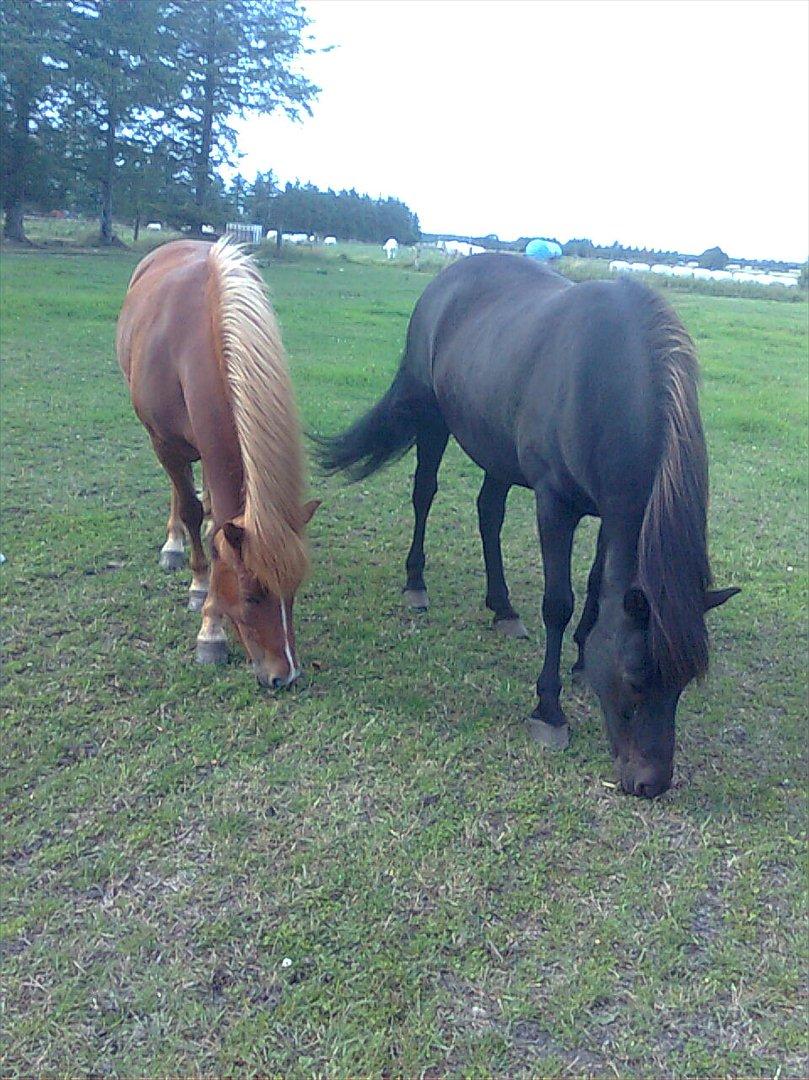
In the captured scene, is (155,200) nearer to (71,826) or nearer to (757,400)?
(757,400)

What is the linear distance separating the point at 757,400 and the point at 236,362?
28.4ft

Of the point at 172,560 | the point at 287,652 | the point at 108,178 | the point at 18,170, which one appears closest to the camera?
the point at 287,652

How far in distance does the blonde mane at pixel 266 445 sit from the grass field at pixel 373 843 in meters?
0.73

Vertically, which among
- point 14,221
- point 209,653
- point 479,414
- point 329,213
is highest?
point 329,213

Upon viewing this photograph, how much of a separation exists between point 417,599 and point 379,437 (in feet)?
3.14

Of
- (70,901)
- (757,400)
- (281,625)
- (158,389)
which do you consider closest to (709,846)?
(281,625)

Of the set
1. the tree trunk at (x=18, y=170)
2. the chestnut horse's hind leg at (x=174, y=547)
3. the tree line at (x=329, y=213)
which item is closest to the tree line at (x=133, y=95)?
the tree trunk at (x=18, y=170)

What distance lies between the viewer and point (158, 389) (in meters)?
3.71

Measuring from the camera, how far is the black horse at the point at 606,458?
8.59ft

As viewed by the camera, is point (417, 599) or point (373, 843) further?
point (417, 599)

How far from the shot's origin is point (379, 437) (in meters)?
4.70

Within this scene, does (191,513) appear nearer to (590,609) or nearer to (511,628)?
(511,628)

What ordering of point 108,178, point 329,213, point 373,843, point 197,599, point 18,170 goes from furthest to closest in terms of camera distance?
point 329,213 → point 108,178 → point 18,170 → point 197,599 → point 373,843

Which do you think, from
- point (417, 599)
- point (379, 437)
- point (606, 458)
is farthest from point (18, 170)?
point (606, 458)
